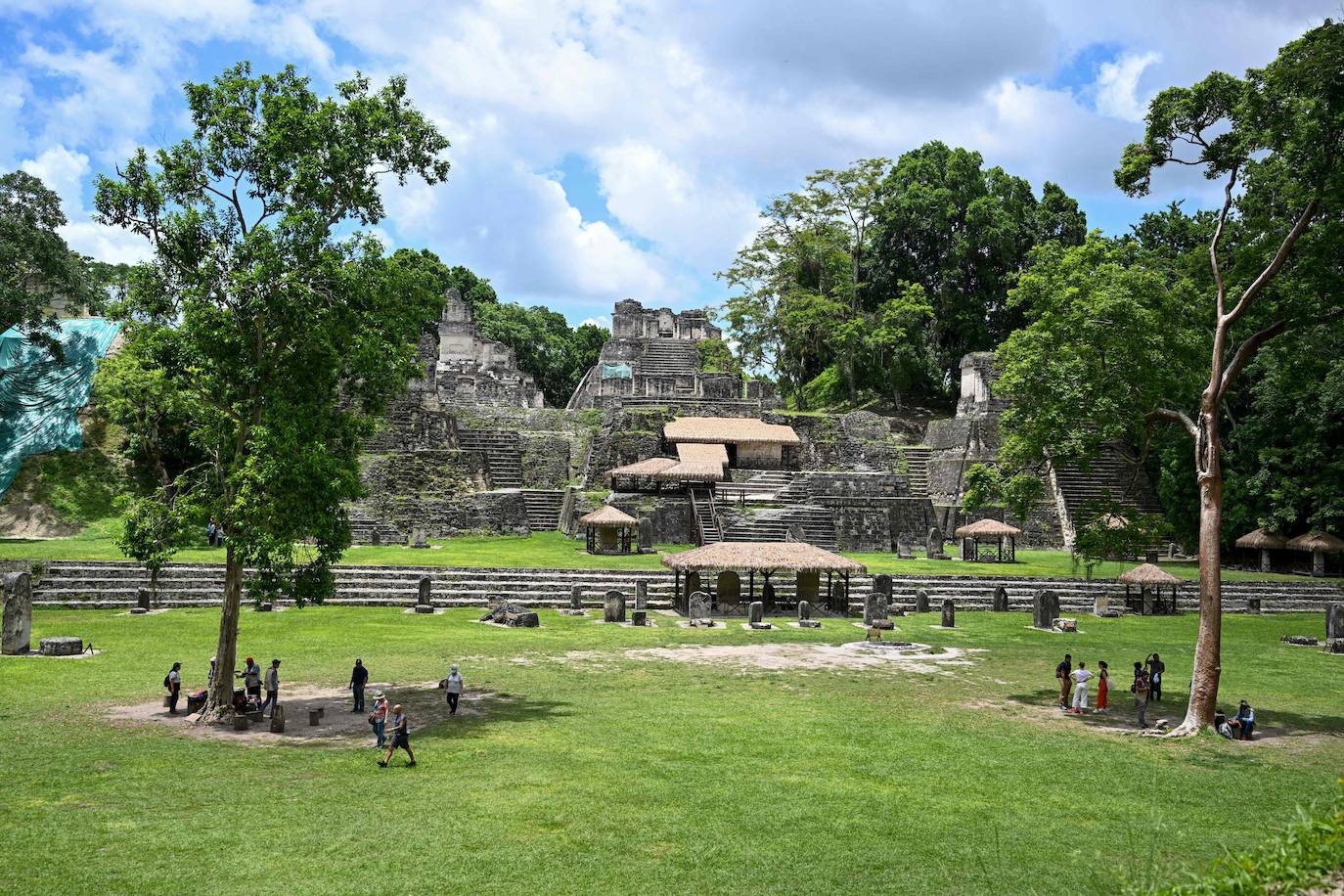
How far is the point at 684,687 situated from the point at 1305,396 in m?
28.6

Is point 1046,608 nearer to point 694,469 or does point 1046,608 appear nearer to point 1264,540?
point 694,469

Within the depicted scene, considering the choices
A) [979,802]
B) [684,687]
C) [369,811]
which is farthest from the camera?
[684,687]

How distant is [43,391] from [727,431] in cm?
2581

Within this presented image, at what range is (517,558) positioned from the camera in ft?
92.2

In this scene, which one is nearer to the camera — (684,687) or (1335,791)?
(1335,791)

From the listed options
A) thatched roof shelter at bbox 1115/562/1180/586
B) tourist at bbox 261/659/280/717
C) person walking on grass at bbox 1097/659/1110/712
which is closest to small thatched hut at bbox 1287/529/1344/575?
thatched roof shelter at bbox 1115/562/1180/586

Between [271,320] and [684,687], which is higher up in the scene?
[271,320]

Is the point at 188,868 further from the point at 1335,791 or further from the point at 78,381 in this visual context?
the point at 78,381

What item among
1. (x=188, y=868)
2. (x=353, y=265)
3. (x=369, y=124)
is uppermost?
(x=369, y=124)

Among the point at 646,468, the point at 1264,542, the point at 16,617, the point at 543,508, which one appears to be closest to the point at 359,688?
the point at 16,617

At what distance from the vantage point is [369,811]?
8.91 m

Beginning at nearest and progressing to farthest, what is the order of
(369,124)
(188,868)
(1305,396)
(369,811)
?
(188,868) < (369,811) < (369,124) < (1305,396)

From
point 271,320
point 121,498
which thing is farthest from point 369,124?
point 121,498

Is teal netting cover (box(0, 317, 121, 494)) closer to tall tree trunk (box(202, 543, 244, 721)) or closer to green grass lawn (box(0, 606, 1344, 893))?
green grass lawn (box(0, 606, 1344, 893))
